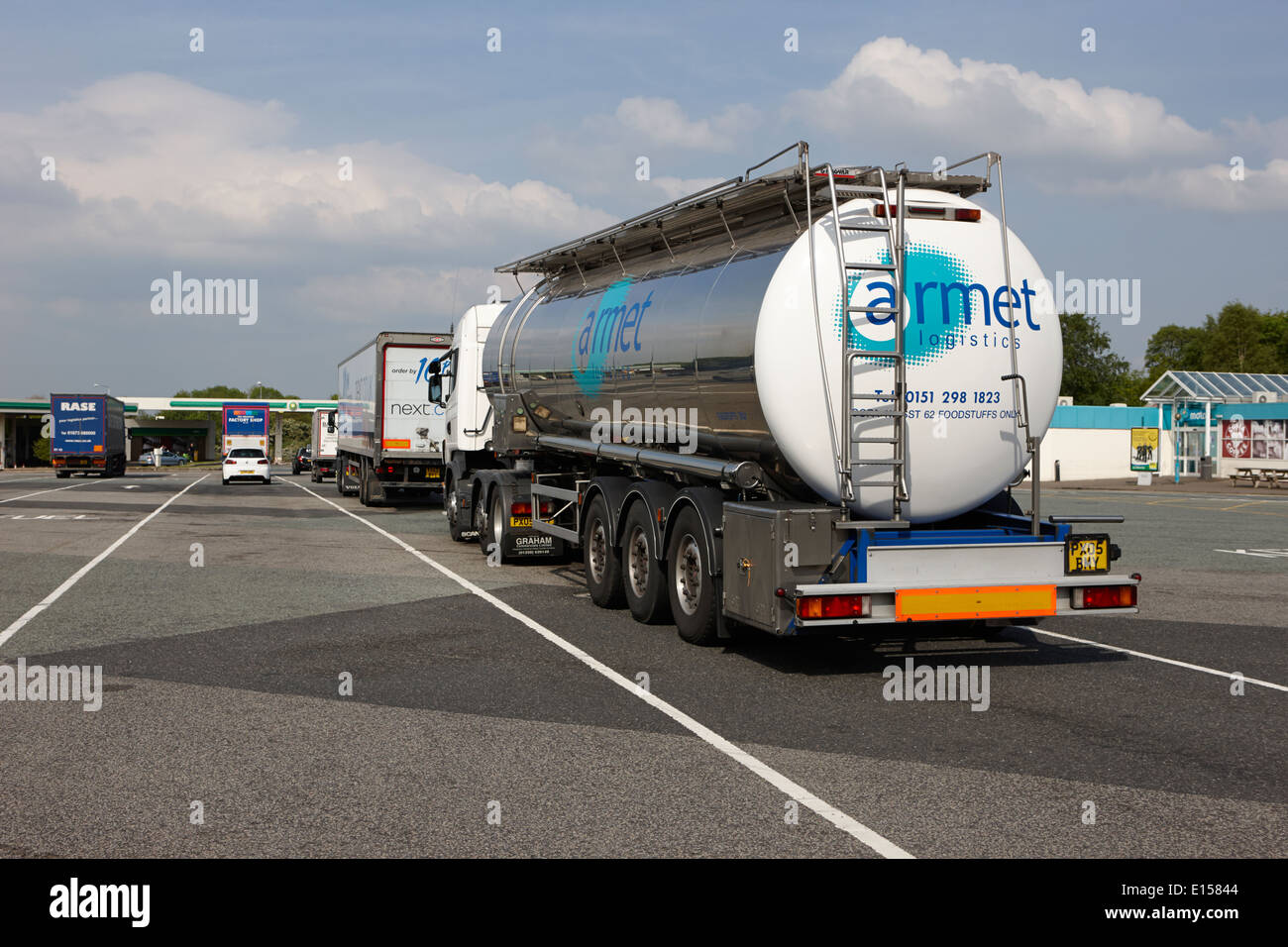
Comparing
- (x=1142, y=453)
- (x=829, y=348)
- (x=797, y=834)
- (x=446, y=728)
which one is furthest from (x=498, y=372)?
(x=1142, y=453)

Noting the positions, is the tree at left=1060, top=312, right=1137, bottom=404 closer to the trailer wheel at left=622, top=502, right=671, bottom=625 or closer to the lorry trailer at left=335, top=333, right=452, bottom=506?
the lorry trailer at left=335, top=333, right=452, bottom=506

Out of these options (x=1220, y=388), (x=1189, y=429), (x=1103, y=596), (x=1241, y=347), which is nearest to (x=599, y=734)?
(x=1103, y=596)

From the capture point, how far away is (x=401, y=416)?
2750 centimetres

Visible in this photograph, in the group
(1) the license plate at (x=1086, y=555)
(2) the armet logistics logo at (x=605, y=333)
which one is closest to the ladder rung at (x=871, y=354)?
(1) the license plate at (x=1086, y=555)

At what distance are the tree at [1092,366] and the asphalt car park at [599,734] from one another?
127 metres

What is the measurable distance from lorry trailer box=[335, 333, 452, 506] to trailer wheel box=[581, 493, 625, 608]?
14.0 metres

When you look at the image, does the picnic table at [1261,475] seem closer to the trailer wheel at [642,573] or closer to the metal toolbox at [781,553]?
the trailer wheel at [642,573]

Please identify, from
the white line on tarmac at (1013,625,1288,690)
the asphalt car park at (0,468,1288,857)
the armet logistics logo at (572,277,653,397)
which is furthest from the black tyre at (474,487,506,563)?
the white line on tarmac at (1013,625,1288,690)

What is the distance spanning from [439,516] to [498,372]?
421 inches

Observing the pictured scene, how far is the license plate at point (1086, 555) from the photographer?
28.8ft

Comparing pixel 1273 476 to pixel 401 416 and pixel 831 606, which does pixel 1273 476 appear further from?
pixel 831 606

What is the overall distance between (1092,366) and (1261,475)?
9568 cm

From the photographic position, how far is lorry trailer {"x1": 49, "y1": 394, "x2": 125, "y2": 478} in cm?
5325

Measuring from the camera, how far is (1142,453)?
46562mm
